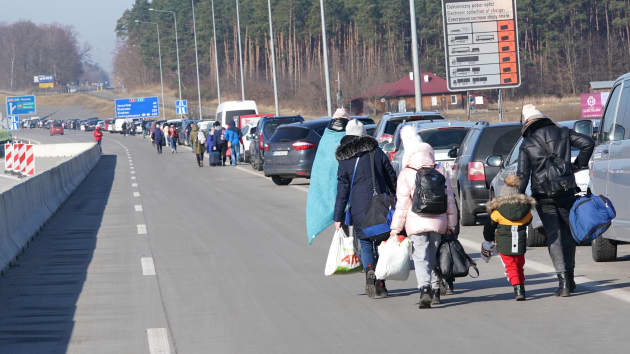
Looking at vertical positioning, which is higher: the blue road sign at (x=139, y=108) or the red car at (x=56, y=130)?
the blue road sign at (x=139, y=108)

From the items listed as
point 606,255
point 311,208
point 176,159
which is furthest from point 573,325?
point 176,159

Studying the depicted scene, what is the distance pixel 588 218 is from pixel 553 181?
1.38 feet

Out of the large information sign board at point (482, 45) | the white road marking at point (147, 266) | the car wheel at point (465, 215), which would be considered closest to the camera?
the white road marking at point (147, 266)

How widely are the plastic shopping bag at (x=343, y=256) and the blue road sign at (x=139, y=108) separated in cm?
9057

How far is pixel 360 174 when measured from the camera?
9070mm

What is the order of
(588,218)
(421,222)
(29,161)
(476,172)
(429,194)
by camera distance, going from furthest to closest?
1. (29,161)
2. (476,172)
3. (588,218)
4. (421,222)
5. (429,194)

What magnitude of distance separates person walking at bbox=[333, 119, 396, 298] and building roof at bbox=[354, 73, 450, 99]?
103 metres

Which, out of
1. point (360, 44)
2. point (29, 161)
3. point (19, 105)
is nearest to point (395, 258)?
point (29, 161)

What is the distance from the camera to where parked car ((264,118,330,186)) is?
2686 cm

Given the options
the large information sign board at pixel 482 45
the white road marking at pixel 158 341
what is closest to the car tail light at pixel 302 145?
the large information sign board at pixel 482 45

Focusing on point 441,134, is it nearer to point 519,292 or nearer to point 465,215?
point 465,215

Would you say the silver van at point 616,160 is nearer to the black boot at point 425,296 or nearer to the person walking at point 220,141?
the black boot at point 425,296

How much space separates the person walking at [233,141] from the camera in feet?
132

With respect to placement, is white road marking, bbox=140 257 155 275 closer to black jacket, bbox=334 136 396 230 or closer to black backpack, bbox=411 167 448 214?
black jacket, bbox=334 136 396 230
